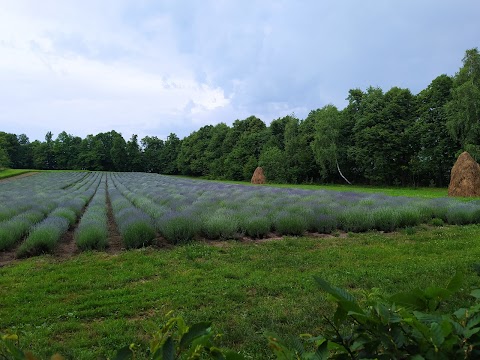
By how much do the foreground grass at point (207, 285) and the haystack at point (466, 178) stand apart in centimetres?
1544

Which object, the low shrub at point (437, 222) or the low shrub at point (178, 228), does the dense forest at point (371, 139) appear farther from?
the low shrub at point (178, 228)

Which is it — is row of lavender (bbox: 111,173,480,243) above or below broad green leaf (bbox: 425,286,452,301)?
below

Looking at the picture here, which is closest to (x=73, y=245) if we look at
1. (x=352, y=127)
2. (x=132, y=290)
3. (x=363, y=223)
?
(x=132, y=290)

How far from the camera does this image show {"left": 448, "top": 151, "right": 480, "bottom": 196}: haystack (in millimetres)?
21594

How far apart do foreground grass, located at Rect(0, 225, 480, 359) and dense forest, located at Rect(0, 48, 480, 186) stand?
100 feet

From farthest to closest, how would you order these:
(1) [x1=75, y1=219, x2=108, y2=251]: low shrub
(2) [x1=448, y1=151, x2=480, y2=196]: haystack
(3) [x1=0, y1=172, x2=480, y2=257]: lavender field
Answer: (2) [x1=448, y1=151, x2=480, y2=196]: haystack, (3) [x1=0, y1=172, x2=480, y2=257]: lavender field, (1) [x1=75, y1=219, x2=108, y2=251]: low shrub

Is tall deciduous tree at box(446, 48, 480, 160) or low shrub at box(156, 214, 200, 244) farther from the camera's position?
tall deciduous tree at box(446, 48, 480, 160)

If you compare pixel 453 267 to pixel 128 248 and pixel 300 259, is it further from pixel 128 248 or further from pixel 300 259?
pixel 128 248

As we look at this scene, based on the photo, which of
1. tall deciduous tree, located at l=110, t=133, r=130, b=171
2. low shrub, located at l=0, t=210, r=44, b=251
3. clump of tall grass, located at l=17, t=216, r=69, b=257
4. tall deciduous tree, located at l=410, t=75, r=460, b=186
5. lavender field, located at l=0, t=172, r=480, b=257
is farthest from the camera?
tall deciduous tree, located at l=110, t=133, r=130, b=171

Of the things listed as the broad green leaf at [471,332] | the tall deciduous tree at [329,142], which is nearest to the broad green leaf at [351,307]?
the broad green leaf at [471,332]

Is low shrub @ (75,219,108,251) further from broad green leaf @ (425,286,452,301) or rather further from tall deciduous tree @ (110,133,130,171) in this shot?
tall deciduous tree @ (110,133,130,171)

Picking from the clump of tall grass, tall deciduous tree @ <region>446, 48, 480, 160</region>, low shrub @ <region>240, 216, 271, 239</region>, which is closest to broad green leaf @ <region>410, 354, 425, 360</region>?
the clump of tall grass

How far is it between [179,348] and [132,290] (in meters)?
4.89

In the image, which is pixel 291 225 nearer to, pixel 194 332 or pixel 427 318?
pixel 427 318
